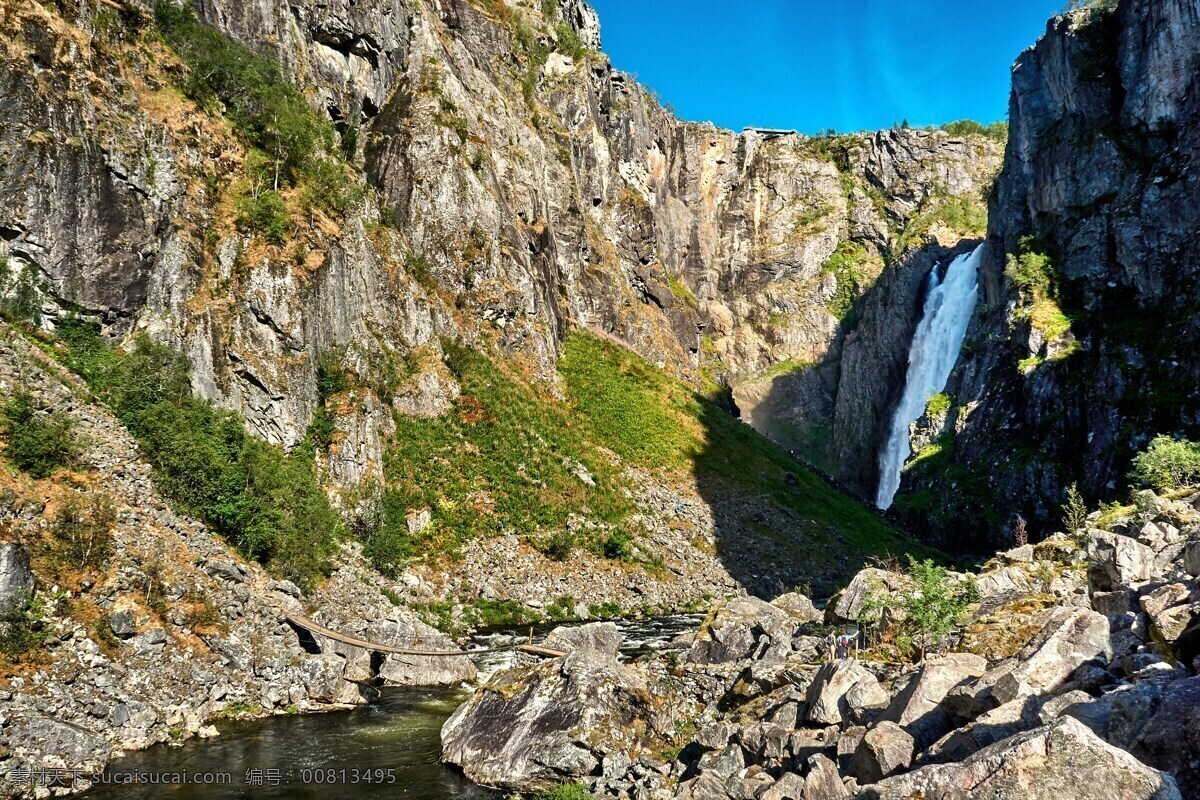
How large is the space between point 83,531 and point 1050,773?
2140 cm

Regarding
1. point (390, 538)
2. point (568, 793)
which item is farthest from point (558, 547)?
point (568, 793)

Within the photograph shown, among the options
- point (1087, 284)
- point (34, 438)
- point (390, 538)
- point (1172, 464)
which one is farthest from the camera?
point (1087, 284)

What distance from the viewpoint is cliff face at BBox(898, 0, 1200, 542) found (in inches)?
1631

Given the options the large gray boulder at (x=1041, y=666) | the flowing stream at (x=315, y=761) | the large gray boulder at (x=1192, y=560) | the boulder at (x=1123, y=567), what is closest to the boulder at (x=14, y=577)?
the flowing stream at (x=315, y=761)

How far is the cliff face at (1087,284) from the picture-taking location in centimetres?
4144

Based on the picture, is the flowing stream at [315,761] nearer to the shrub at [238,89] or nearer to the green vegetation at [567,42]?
the shrub at [238,89]

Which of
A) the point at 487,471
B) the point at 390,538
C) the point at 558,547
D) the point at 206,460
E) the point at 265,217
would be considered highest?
the point at 265,217

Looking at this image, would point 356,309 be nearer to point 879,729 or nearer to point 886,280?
point 879,729

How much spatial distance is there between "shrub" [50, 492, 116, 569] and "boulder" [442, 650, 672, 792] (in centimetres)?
1063

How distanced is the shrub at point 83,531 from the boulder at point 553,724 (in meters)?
10.6

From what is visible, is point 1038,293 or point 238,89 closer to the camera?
point 238,89

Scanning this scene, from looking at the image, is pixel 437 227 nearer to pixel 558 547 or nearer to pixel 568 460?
pixel 568 460

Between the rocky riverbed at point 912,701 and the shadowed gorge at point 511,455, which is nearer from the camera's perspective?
the rocky riverbed at point 912,701

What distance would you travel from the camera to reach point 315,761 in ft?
47.8
